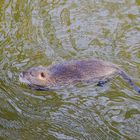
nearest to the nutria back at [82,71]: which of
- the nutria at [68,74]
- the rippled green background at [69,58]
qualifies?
the nutria at [68,74]

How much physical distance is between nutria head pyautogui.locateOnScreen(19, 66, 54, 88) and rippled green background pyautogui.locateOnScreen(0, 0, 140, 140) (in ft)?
0.36

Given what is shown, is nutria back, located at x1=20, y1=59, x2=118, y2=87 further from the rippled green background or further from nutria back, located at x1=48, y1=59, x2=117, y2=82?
the rippled green background

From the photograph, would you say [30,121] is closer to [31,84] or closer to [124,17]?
[31,84]

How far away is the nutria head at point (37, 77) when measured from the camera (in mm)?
4879

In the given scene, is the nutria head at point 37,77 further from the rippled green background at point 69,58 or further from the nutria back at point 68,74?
the rippled green background at point 69,58

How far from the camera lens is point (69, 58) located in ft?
18.6

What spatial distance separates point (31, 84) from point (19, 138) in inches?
35.6

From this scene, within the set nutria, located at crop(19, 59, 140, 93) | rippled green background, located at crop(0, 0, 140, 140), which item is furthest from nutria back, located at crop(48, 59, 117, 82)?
rippled green background, located at crop(0, 0, 140, 140)

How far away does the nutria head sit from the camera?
4.88 meters

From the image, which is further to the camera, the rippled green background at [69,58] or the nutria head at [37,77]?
the nutria head at [37,77]

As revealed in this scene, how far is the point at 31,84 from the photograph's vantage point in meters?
4.95

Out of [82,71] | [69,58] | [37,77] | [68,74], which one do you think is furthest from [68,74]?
[69,58]

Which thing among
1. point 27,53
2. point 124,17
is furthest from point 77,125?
point 124,17

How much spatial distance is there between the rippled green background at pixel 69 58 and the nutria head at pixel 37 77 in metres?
0.11
